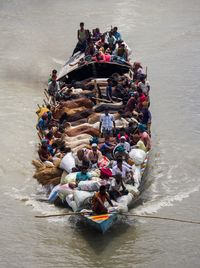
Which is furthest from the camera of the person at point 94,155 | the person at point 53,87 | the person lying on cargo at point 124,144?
the person at point 53,87

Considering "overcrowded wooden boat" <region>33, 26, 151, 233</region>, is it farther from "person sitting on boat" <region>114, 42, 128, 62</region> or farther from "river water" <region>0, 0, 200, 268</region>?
"river water" <region>0, 0, 200, 268</region>

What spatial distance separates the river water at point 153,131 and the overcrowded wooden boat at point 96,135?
23.5 inches

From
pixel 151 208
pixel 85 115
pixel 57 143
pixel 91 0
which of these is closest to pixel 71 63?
pixel 85 115

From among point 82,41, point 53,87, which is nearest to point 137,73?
point 53,87

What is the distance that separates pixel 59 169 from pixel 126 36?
15.6m

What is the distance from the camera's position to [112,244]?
46.4 ft

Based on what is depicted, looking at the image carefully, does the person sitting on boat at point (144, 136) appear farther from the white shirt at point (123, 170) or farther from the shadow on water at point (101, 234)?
the shadow on water at point (101, 234)

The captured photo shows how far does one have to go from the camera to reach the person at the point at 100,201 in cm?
1365

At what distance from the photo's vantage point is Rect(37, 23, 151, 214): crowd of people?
14664mm

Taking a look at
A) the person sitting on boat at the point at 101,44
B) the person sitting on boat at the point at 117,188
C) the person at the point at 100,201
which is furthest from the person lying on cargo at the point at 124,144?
the person sitting on boat at the point at 101,44

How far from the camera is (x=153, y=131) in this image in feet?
66.1

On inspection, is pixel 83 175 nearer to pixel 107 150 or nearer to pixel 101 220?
pixel 107 150

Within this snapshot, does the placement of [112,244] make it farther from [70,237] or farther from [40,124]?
[40,124]

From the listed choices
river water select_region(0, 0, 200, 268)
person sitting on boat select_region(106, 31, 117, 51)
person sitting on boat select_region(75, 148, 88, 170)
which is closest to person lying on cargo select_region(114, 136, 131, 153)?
person sitting on boat select_region(75, 148, 88, 170)
